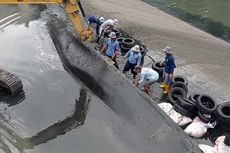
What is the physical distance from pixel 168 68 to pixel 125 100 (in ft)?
9.37

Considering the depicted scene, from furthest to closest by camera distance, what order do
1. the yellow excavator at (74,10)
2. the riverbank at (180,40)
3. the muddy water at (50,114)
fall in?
the riverbank at (180,40)
the yellow excavator at (74,10)
the muddy water at (50,114)

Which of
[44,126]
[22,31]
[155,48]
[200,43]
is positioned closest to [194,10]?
[200,43]

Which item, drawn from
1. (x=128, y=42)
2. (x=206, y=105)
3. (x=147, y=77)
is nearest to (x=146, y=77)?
(x=147, y=77)

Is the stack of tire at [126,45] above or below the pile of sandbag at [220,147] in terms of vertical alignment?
below

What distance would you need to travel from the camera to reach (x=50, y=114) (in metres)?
18.3

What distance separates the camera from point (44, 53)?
24.2m

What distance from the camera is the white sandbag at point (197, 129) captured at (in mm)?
16562

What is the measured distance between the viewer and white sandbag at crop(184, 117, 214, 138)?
1656cm

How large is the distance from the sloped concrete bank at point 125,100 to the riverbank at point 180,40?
488 cm

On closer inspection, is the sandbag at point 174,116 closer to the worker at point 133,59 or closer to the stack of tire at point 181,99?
the stack of tire at point 181,99

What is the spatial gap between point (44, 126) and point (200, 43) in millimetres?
14499

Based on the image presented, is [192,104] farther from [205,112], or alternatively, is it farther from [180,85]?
[180,85]

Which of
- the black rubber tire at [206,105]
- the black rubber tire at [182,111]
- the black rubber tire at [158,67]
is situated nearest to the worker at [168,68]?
the black rubber tire at [158,67]

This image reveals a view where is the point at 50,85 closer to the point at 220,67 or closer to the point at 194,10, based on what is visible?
the point at 220,67
